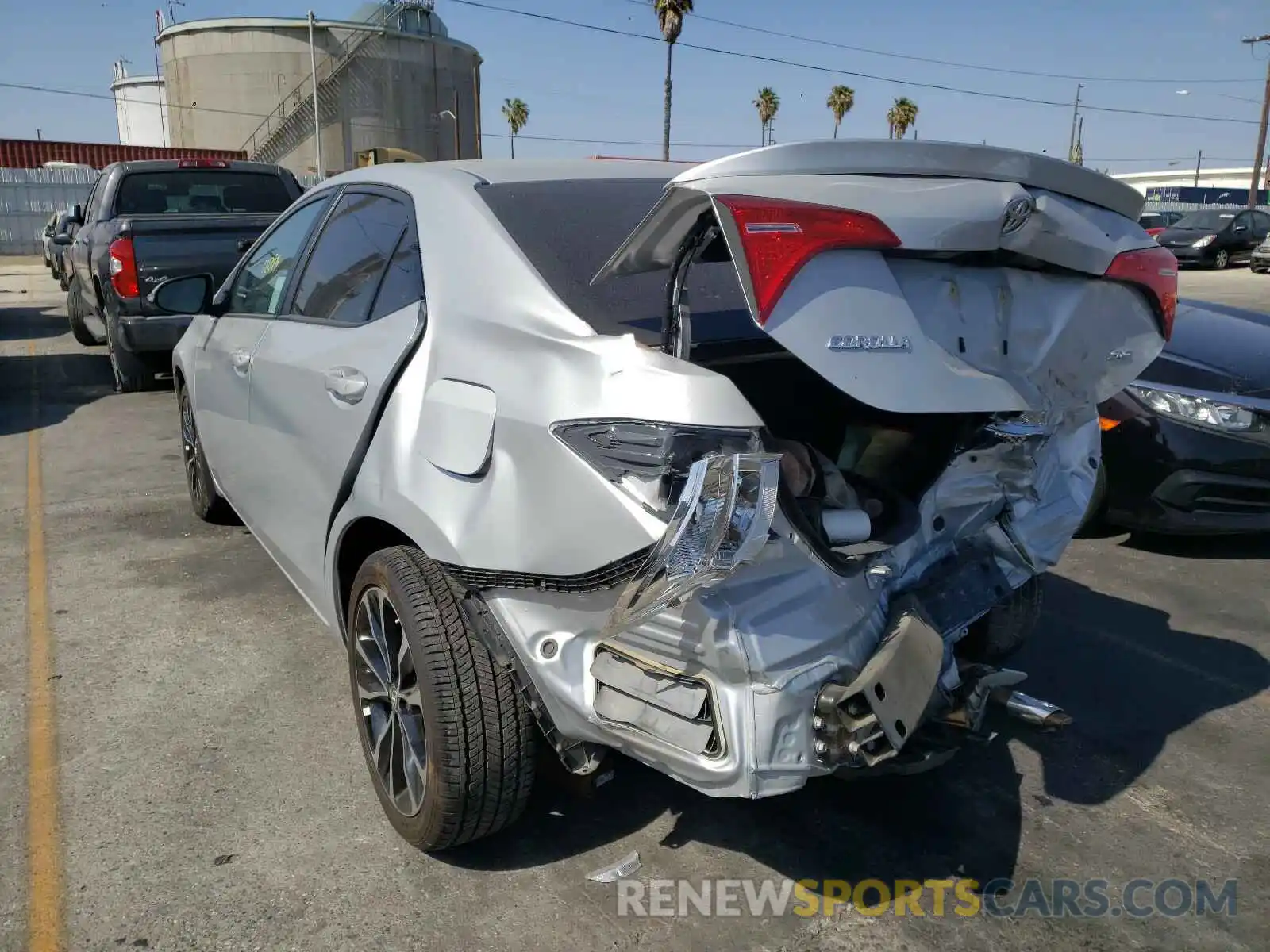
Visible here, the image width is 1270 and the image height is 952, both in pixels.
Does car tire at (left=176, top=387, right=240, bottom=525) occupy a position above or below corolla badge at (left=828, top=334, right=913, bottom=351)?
below

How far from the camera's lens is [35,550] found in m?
5.21

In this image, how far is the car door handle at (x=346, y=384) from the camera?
2875mm

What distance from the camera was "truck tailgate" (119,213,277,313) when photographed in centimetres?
822

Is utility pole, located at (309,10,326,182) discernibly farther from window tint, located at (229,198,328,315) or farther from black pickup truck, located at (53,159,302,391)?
window tint, located at (229,198,328,315)

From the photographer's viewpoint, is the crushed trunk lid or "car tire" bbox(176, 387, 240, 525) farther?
"car tire" bbox(176, 387, 240, 525)

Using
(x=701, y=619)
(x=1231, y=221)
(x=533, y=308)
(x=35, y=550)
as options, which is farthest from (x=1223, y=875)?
(x=1231, y=221)

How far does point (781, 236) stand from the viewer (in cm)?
207

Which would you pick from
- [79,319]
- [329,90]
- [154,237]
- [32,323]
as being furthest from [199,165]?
[329,90]

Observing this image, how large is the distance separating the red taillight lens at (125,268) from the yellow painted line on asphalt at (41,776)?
339cm

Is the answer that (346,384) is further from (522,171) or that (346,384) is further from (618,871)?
(618,871)

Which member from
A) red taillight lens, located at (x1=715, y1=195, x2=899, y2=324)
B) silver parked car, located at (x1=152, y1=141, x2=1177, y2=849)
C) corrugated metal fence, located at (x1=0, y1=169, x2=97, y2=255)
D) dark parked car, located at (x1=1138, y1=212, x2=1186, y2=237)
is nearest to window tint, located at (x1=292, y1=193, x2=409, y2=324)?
silver parked car, located at (x1=152, y1=141, x2=1177, y2=849)

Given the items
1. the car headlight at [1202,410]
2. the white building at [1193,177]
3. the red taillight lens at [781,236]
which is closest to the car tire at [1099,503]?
the car headlight at [1202,410]

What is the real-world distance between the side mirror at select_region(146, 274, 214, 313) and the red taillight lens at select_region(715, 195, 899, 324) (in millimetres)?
3164

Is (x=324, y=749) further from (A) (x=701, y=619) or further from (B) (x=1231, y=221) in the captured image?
(B) (x=1231, y=221)
